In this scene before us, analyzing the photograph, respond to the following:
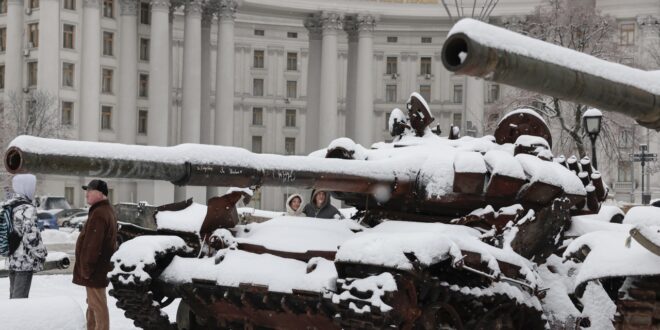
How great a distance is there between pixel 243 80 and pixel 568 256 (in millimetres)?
58664

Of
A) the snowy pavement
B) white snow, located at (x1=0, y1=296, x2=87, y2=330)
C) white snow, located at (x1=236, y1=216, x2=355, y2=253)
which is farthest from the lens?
the snowy pavement

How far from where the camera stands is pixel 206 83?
2311 inches

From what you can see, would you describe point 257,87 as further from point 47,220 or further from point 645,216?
point 645,216

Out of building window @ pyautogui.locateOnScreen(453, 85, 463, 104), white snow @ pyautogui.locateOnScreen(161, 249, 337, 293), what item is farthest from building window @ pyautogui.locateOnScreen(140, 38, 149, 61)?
white snow @ pyautogui.locateOnScreen(161, 249, 337, 293)

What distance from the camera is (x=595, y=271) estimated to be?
20.8ft

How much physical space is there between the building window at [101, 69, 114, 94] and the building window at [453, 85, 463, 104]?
22.6 meters

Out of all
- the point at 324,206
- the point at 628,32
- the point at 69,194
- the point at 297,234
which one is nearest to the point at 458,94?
the point at 628,32

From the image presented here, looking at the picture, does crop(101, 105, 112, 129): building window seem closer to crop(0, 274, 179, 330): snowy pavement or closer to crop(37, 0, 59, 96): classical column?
crop(37, 0, 59, 96): classical column

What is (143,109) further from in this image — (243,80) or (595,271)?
(595,271)

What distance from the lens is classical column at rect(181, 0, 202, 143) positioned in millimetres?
55281

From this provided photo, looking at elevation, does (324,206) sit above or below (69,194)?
above

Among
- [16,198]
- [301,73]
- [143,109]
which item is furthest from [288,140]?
[16,198]

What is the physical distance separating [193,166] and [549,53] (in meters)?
3.40

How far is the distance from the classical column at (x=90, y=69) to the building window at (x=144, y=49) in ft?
11.6
